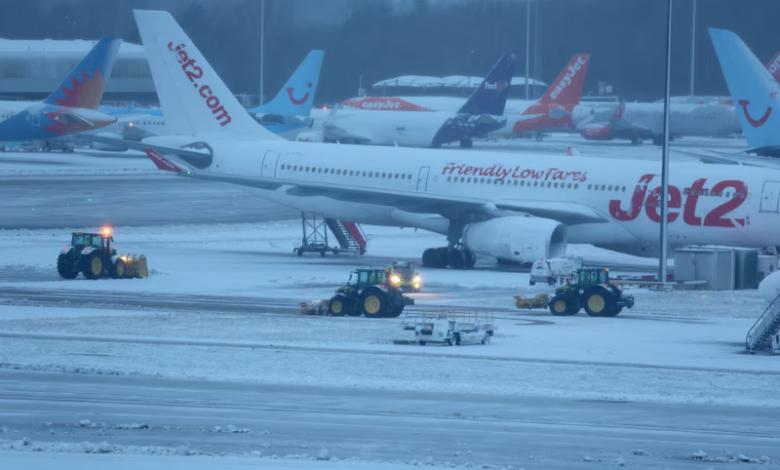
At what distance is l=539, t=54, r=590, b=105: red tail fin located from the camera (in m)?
106

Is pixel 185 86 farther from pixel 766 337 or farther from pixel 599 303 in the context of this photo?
pixel 766 337

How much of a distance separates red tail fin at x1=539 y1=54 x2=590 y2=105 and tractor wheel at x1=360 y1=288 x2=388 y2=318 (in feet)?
252

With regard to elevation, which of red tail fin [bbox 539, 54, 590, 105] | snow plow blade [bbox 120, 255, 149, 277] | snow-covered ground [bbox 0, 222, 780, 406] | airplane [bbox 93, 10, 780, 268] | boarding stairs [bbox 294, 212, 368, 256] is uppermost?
red tail fin [bbox 539, 54, 590, 105]

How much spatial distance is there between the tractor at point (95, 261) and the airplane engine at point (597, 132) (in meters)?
86.0

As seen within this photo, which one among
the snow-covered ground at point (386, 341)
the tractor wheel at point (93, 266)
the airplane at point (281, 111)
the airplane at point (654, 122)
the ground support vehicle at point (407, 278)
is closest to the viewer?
the snow-covered ground at point (386, 341)

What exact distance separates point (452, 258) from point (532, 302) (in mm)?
10175

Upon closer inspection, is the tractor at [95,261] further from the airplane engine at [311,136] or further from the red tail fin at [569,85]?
the red tail fin at [569,85]

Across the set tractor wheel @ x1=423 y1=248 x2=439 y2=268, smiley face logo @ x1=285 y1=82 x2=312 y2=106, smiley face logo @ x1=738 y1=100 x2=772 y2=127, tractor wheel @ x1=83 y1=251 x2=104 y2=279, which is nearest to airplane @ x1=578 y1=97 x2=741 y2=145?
smiley face logo @ x1=285 y1=82 x2=312 y2=106

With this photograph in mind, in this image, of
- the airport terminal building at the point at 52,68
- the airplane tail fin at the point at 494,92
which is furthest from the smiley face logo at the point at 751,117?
the airport terminal building at the point at 52,68

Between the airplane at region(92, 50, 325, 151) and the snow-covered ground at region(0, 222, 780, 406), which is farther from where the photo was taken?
the airplane at region(92, 50, 325, 151)

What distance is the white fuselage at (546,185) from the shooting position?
38.5m

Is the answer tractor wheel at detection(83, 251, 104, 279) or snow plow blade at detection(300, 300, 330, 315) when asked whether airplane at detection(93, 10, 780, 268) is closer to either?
tractor wheel at detection(83, 251, 104, 279)

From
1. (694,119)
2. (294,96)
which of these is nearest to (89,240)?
(294,96)

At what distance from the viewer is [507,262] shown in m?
41.9
